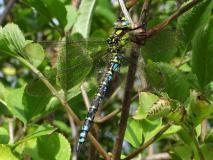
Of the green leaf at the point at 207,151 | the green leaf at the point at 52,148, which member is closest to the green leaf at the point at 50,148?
the green leaf at the point at 52,148

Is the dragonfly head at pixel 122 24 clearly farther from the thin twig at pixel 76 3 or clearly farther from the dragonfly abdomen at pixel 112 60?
the thin twig at pixel 76 3

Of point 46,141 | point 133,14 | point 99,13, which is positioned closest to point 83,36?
point 133,14

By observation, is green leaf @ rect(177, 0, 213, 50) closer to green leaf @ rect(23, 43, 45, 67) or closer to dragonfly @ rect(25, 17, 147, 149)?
dragonfly @ rect(25, 17, 147, 149)

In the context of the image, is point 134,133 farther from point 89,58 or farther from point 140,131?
point 89,58

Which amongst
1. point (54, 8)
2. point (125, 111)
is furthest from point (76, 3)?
point (125, 111)

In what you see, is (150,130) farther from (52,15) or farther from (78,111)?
(52,15)

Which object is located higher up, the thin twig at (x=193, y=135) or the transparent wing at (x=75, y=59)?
the transparent wing at (x=75, y=59)
